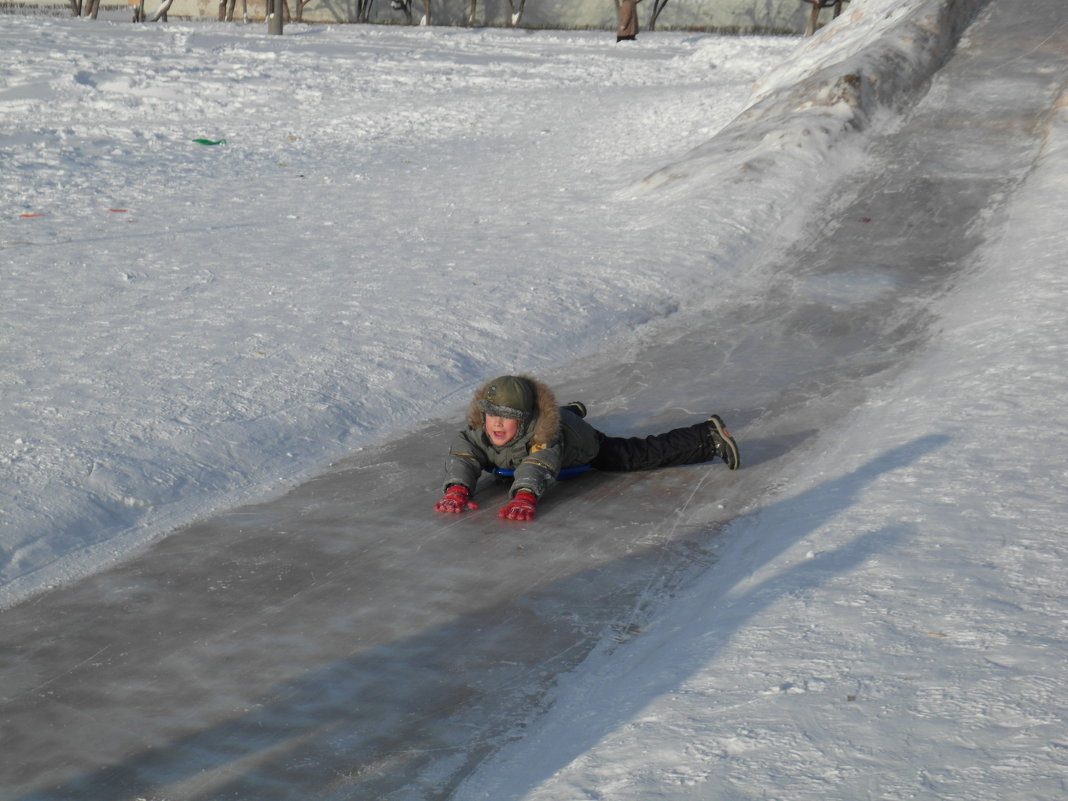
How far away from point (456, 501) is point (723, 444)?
1651 millimetres

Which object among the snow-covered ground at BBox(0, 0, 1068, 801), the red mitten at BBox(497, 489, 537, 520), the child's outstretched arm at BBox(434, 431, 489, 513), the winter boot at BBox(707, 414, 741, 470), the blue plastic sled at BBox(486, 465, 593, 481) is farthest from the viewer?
the winter boot at BBox(707, 414, 741, 470)

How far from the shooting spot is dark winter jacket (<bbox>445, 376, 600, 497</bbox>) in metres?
6.24

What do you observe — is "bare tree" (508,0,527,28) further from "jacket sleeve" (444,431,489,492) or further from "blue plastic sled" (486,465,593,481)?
"jacket sleeve" (444,431,489,492)

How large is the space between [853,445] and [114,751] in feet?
15.1

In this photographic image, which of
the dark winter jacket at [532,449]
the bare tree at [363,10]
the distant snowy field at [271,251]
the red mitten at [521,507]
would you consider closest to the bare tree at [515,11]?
the bare tree at [363,10]

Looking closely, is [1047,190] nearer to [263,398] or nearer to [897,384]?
[897,384]

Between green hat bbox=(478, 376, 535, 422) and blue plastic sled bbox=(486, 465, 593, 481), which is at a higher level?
green hat bbox=(478, 376, 535, 422)

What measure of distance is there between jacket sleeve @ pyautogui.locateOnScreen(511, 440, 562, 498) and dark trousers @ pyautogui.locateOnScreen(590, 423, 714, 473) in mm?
484

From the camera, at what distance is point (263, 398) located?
24.7ft

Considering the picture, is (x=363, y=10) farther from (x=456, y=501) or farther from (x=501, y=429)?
(x=456, y=501)

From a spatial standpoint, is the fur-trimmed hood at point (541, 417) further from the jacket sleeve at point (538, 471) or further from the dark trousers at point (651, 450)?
the dark trousers at point (651, 450)

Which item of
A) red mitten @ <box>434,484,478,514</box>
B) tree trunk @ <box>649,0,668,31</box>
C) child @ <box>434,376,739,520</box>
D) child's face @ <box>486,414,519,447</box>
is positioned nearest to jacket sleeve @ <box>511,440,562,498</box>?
child @ <box>434,376,739,520</box>

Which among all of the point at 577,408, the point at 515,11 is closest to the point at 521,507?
the point at 577,408

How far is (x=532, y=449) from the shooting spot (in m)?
6.37
